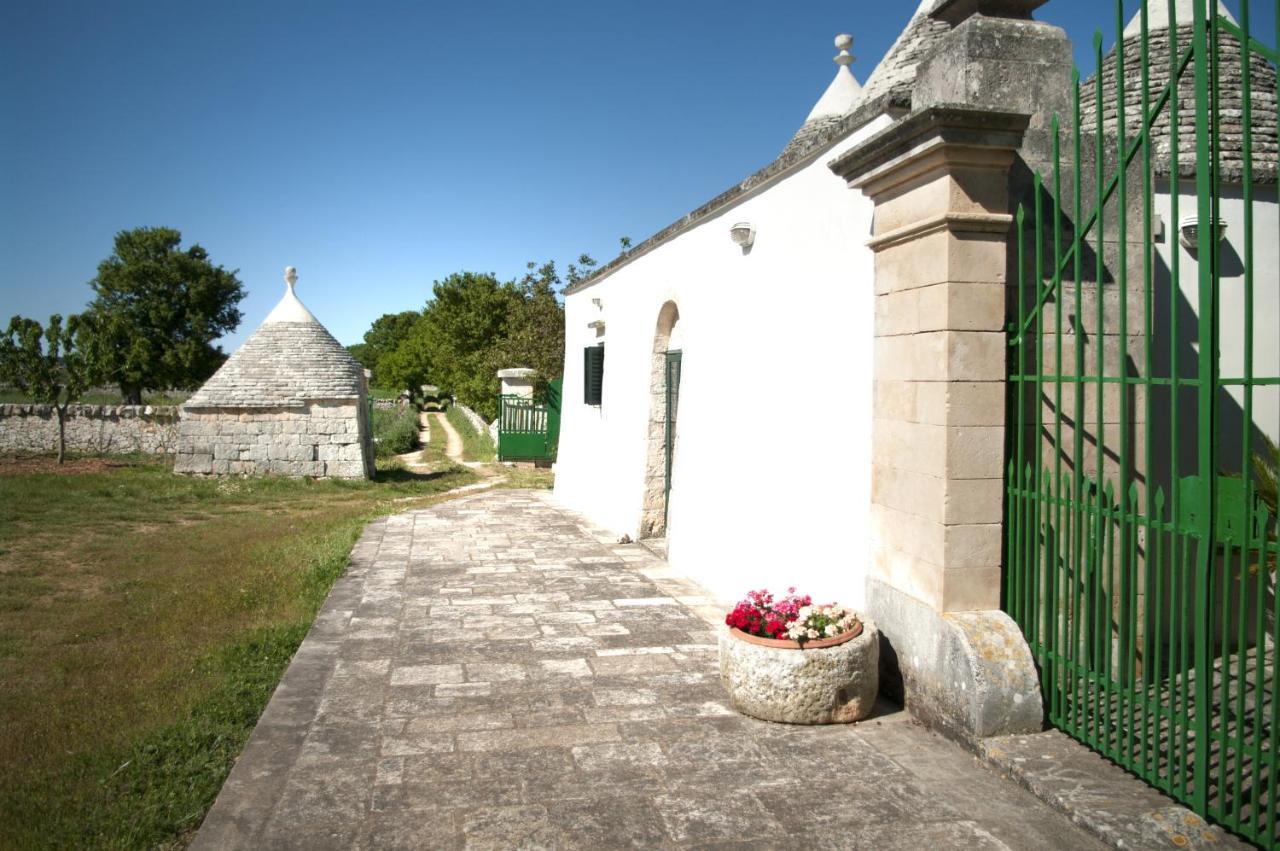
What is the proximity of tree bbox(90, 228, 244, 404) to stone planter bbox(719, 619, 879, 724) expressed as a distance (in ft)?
145

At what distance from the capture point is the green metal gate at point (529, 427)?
19.4m

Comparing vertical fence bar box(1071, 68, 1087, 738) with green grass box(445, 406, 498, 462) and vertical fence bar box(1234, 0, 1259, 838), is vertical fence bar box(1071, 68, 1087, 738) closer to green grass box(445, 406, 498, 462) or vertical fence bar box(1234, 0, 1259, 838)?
vertical fence bar box(1234, 0, 1259, 838)

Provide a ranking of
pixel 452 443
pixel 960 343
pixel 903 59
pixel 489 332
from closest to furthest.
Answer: pixel 960 343
pixel 903 59
pixel 452 443
pixel 489 332

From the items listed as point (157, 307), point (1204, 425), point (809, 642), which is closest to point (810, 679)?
point (809, 642)

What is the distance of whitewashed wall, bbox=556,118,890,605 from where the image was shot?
530cm

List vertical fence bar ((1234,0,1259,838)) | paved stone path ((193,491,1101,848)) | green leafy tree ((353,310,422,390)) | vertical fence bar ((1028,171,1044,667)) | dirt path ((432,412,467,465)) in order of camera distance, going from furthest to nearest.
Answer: green leafy tree ((353,310,422,390)), dirt path ((432,412,467,465)), vertical fence bar ((1028,171,1044,667)), paved stone path ((193,491,1101,848)), vertical fence bar ((1234,0,1259,838))

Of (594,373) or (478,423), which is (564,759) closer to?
(594,373)

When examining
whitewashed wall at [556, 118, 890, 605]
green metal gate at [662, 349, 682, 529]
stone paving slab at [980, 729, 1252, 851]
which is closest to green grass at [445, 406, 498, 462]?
green metal gate at [662, 349, 682, 529]

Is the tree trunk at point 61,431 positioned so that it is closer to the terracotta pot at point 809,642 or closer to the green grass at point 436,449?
the green grass at point 436,449

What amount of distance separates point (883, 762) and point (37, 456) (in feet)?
78.8

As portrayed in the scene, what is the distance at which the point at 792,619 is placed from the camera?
4625 mm

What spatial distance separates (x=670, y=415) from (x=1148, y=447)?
6.67 metres

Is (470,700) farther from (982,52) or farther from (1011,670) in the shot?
(982,52)

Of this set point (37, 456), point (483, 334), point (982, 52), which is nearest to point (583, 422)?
point (982, 52)
